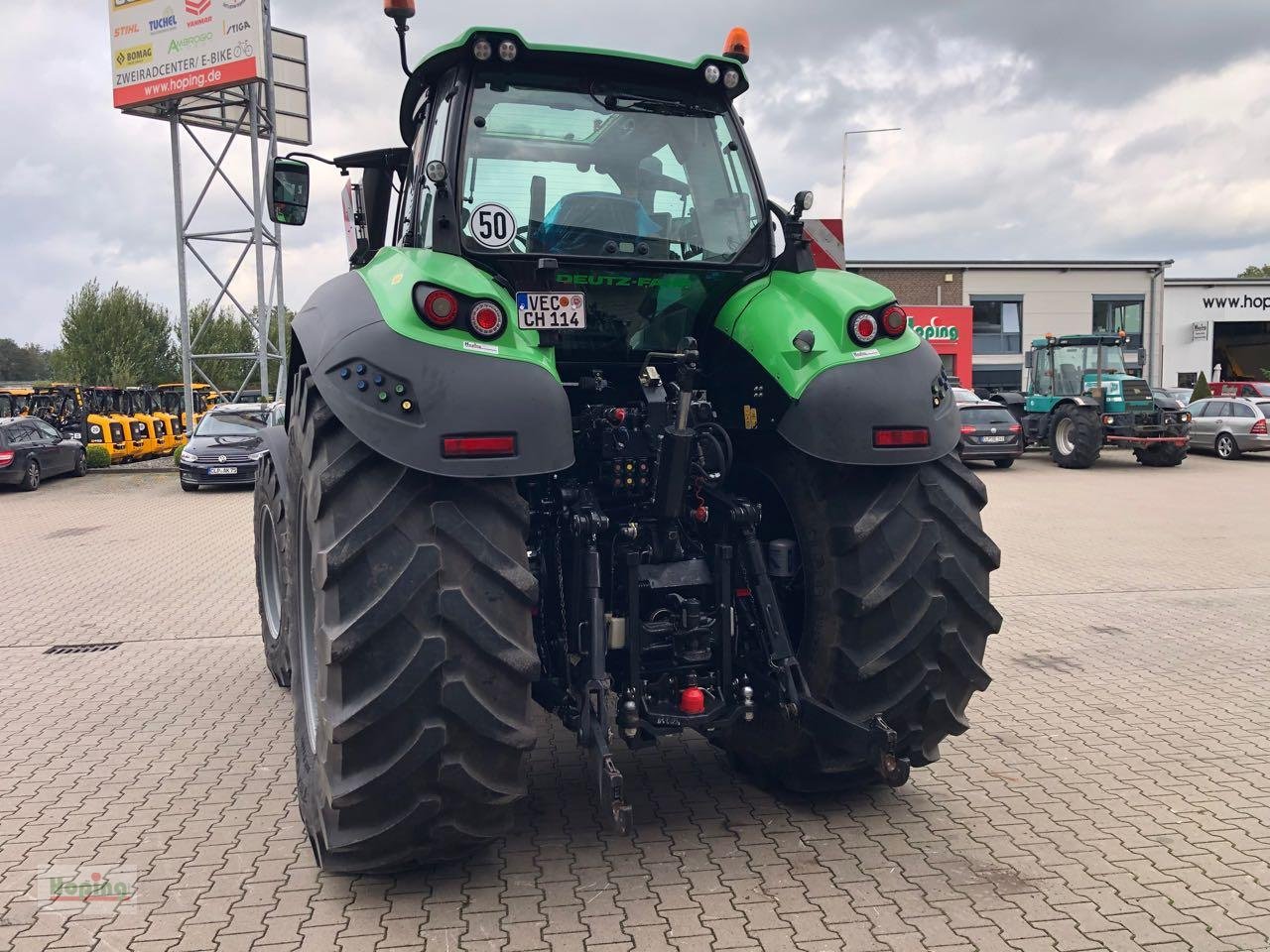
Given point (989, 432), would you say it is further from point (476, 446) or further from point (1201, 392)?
point (476, 446)

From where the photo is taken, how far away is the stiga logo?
2380cm

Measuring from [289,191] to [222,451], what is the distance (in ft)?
50.4

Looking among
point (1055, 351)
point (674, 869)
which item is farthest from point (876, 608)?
point (1055, 351)

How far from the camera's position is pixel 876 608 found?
368cm

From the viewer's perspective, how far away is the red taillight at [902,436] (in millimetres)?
3625

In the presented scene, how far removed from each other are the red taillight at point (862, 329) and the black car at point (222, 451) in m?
16.4

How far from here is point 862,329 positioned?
12.1 ft

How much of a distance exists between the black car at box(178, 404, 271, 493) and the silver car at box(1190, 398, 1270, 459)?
2163 cm

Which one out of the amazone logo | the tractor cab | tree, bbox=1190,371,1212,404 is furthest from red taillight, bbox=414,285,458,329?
the amazone logo

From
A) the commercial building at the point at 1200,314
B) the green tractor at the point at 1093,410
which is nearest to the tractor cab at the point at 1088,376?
the green tractor at the point at 1093,410

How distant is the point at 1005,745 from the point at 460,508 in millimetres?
3240

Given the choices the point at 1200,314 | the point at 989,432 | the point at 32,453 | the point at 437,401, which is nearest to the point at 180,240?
the point at 32,453

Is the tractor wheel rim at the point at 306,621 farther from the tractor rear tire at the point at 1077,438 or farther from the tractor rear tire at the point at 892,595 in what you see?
the tractor rear tire at the point at 1077,438

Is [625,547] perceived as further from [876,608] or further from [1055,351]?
[1055,351]
